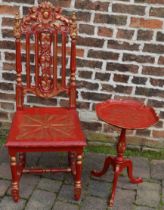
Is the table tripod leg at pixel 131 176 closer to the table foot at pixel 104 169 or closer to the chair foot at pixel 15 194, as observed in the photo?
the table foot at pixel 104 169

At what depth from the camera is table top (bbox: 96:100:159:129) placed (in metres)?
2.76

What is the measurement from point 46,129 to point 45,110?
326 millimetres

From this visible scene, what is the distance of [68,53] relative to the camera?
343cm

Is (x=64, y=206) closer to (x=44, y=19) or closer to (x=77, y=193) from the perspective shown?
(x=77, y=193)

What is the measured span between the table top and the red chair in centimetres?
25

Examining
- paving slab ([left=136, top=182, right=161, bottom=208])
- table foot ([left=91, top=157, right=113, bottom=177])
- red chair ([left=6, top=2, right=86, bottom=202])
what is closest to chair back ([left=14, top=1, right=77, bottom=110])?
red chair ([left=6, top=2, right=86, bottom=202])

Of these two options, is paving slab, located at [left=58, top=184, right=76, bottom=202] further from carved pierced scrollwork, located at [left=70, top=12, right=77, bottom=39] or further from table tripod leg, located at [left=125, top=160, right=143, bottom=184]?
carved pierced scrollwork, located at [left=70, top=12, right=77, bottom=39]

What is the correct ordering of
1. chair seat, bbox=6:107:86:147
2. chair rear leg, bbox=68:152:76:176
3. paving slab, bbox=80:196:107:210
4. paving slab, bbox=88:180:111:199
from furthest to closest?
chair rear leg, bbox=68:152:76:176 < paving slab, bbox=88:180:111:199 < paving slab, bbox=80:196:107:210 < chair seat, bbox=6:107:86:147

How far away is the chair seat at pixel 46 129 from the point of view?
2744 millimetres

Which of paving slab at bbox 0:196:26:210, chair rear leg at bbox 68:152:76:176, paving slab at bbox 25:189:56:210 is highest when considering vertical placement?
chair rear leg at bbox 68:152:76:176

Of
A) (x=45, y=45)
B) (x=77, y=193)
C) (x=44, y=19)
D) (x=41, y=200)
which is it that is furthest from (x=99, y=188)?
(x=44, y=19)

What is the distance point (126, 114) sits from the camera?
2.92 metres

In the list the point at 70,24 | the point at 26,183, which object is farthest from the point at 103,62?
the point at 26,183

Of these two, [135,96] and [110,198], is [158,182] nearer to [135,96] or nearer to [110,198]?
[110,198]
